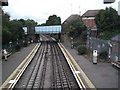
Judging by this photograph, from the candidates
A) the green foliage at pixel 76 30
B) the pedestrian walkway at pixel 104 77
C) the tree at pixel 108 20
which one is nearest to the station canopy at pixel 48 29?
the green foliage at pixel 76 30

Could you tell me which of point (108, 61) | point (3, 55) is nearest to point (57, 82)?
point (108, 61)

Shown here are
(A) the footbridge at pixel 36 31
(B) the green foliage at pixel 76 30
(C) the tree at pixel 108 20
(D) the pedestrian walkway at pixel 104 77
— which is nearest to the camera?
(D) the pedestrian walkway at pixel 104 77

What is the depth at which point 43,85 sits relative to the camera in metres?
12.9

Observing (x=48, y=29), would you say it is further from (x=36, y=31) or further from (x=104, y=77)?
(x=104, y=77)

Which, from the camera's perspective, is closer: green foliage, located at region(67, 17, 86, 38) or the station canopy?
green foliage, located at region(67, 17, 86, 38)

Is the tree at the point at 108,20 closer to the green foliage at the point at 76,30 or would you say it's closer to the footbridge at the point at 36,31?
the green foliage at the point at 76,30

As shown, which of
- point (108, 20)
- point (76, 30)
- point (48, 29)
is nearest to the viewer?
point (108, 20)

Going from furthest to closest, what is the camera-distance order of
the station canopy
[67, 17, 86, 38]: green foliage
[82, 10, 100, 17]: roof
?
[82, 10, 100, 17]: roof → the station canopy → [67, 17, 86, 38]: green foliage

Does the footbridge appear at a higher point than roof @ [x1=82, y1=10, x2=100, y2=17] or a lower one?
lower

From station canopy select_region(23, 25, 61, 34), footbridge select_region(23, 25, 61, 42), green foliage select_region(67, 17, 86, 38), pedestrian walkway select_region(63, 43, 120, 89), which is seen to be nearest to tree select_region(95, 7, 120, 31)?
green foliage select_region(67, 17, 86, 38)

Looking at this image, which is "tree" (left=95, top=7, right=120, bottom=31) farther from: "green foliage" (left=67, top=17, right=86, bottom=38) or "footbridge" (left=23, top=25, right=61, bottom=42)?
"footbridge" (left=23, top=25, right=61, bottom=42)

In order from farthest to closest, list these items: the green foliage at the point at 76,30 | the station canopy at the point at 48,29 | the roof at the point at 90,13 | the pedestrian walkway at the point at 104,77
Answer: the roof at the point at 90,13 → the station canopy at the point at 48,29 → the green foliage at the point at 76,30 → the pedestrian walkway at the point at 104,77

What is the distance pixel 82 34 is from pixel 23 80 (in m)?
34.1

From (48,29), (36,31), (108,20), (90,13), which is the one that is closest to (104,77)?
(108,20)
